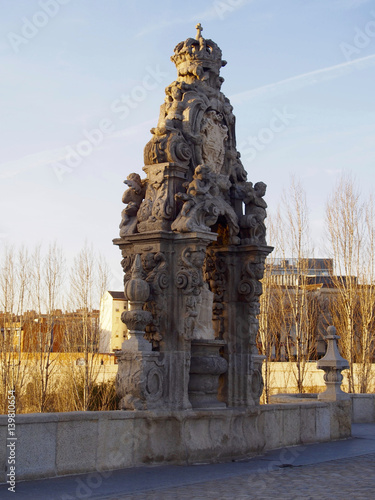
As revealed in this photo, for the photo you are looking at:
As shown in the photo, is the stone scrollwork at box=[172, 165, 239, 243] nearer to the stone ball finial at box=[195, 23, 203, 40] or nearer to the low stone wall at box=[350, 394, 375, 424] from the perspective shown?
the stone ball finial at box=[195, 23, 203, 40]

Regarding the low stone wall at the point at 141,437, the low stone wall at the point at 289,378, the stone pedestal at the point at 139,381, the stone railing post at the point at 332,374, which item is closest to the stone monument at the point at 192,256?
the stone pedestal at the point at 139,381

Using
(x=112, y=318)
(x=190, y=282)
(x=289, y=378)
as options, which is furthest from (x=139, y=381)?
(x=112, y=318)

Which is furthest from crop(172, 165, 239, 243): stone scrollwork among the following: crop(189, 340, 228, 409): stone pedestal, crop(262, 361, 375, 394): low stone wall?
crop(262, 361, 375, 394): low stone wall

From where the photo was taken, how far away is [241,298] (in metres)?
11.1

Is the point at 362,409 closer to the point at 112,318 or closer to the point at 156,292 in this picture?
the point at 156,292

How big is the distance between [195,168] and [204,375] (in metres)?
2.87

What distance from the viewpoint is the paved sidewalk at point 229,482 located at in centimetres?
739

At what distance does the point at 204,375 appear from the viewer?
10367 mm

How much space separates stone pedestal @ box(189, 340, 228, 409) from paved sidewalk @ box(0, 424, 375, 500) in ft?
3.09

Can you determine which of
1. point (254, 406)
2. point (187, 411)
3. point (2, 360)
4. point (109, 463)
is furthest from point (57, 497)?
point (2, 360)

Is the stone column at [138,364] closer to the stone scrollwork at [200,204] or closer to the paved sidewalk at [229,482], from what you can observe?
the paved sidewalk at [229,482]

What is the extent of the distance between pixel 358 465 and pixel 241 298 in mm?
2842

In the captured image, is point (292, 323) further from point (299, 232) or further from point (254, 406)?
→ point (254, 406)

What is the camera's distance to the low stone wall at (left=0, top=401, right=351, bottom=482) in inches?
312
